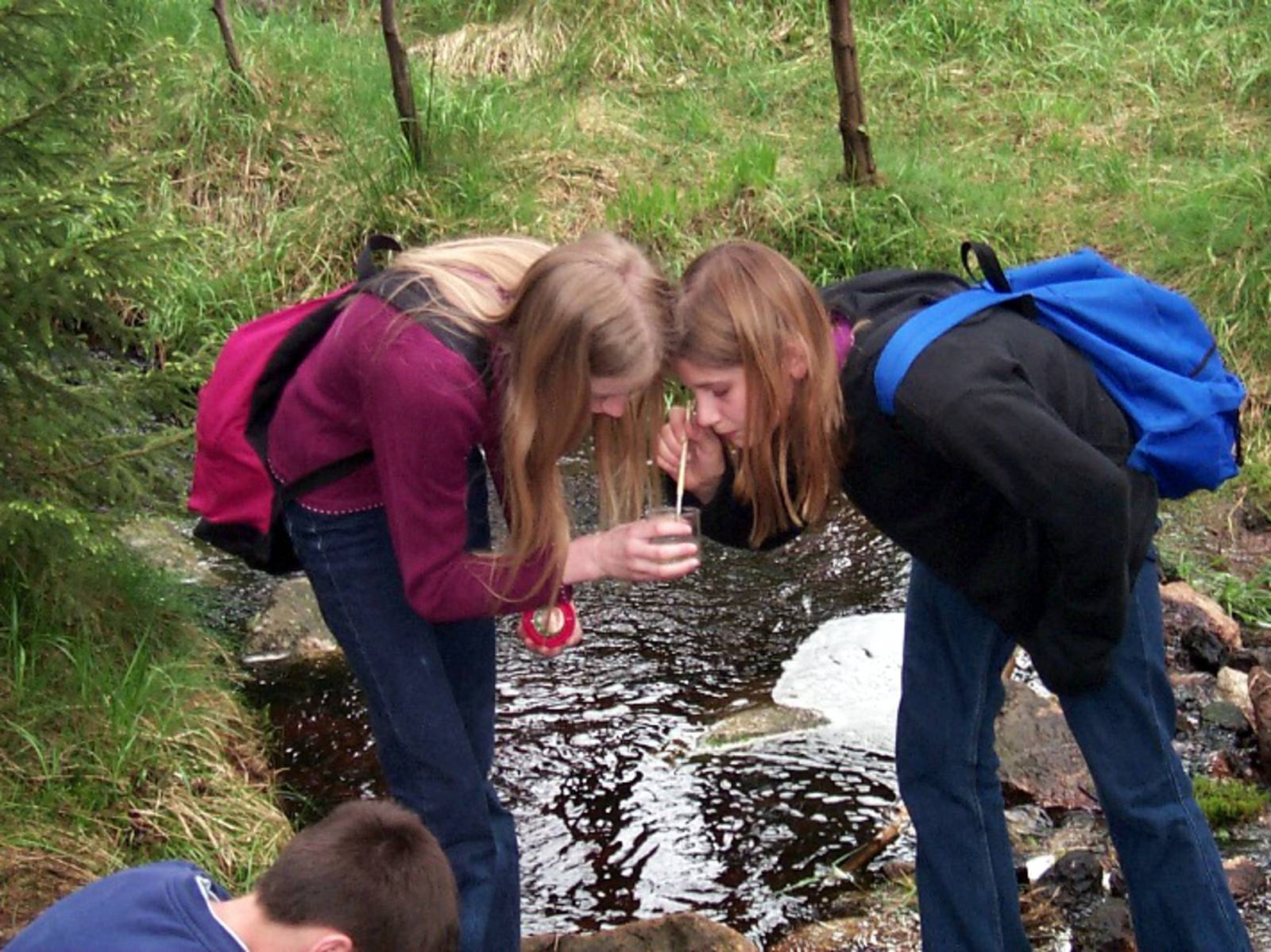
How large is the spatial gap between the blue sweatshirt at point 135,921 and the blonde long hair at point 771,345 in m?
1.05

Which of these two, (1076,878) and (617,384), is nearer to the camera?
(617,384)

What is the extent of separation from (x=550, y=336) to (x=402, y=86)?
16.2ft

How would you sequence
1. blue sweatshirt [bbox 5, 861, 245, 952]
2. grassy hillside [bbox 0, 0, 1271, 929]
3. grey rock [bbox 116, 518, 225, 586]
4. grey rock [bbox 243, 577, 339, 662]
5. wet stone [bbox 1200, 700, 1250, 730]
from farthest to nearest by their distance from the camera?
grey rock [bbox 116, 518, 225, 586] < grey rock [bbox 243, 577, 339, 662] < wet stone [bbox 1200, 700, 1250, 730] < grassy hillside [bbox 0, 0, 1271, 929] < blue sweatshirt [bbox 5, 861, 245, 952]

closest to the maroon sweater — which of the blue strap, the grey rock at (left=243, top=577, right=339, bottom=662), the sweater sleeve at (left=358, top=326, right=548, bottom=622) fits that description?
the sweater sleeve at (left=358, top=326, right=548, bottom=622)

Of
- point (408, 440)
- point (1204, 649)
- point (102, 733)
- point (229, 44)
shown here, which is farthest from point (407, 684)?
point (229, 44)

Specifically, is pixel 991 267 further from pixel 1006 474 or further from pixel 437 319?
pixel 437 319

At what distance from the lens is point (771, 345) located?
2383 millimetres

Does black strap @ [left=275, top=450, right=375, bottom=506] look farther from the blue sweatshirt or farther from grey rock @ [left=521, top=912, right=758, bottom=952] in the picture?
grey rock @ [left=521, top=912, right=758, bottom=952]

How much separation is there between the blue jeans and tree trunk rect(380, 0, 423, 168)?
15.3 ft

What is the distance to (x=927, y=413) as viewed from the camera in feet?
A: 7.47

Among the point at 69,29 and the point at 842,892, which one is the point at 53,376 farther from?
Result: the point at 842,892

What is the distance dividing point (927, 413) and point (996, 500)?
0.31 metres

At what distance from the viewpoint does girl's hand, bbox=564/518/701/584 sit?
8.15 ft

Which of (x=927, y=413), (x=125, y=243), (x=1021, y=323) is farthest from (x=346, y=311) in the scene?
(x=125, y=243)
